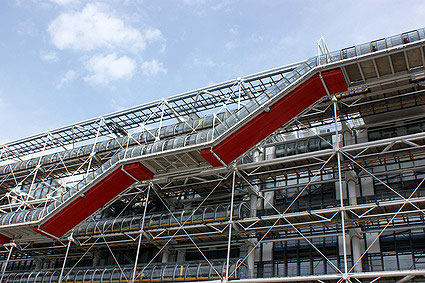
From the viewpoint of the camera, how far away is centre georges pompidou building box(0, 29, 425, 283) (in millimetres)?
19750

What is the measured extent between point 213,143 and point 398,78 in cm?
903

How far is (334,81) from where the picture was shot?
20.5 meters

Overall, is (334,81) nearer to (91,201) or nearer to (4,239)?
(91,201)

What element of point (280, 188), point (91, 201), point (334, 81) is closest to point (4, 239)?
point (91, 201)

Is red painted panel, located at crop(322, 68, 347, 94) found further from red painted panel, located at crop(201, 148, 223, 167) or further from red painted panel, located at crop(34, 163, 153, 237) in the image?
red painted panel, located at crop(34, 163, 153, 237)

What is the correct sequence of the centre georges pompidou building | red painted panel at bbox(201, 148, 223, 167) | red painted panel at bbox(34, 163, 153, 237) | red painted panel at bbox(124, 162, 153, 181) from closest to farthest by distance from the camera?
the centre georges pompidou building < red painted panel at bbox(201, 148, 223, 167) < red painted panel at bbox(124, 162, 153, 181) < red painted panel at bbox(34, 163, 153, 237)

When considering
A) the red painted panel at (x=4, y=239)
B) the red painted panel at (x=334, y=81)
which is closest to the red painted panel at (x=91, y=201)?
the red painted panel at (x=4, y=239)

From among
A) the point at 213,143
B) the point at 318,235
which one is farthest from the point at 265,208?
the point at 213,143

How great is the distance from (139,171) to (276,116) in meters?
8.09

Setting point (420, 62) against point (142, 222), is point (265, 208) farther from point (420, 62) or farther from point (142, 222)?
point (420, 62)

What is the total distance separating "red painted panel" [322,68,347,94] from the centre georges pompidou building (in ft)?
0.16

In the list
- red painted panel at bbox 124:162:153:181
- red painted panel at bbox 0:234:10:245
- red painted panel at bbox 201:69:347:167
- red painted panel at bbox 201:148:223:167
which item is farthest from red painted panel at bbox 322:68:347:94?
red painted panel at bbox 0:234:10:245

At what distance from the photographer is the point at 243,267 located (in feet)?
69.8

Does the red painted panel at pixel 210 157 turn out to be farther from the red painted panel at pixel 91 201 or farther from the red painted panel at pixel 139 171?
the red painted panel at pixel 91 201
